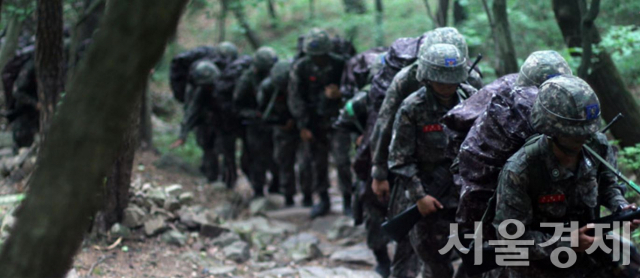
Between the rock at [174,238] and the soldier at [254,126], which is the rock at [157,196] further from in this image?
the soldier at [254,126]

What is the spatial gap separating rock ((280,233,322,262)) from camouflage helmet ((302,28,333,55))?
243 cm

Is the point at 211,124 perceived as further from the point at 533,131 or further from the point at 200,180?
the point at 533,131

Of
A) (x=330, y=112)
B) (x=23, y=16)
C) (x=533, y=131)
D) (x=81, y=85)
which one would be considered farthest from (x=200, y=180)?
(x=81, y=85)

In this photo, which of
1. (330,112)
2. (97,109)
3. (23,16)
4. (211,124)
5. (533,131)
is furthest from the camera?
(211,124)

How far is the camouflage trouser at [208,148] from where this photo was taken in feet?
40.2

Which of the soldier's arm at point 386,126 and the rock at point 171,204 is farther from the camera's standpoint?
the rock at point 171,204

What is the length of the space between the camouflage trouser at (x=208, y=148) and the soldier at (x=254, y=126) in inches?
46.6

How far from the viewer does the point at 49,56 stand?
290 inches

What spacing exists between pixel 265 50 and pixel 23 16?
3.58 m

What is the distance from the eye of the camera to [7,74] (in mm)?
11234

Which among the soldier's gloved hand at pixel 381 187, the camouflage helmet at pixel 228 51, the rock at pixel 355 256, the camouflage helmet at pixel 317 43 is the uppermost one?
the camouflage helmet at pixel 317 43

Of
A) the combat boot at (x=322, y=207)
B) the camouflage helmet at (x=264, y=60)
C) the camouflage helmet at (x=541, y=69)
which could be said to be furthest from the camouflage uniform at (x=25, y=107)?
the camouflage helmet at (x=541, y=69)

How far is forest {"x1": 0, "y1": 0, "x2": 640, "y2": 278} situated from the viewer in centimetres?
224

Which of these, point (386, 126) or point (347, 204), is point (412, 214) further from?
point (347, 204)
